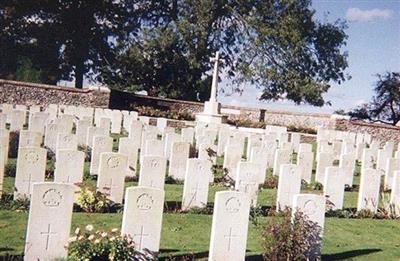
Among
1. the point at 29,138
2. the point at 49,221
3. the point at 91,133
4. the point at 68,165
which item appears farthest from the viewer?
the point at 91,133

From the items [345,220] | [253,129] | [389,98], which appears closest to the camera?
[345,220]

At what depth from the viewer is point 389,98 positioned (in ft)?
161

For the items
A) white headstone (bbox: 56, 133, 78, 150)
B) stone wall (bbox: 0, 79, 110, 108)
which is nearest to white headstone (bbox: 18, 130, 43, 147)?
white headstone (bbox: 56, 133, 78, 150)

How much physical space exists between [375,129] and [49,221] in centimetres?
2694

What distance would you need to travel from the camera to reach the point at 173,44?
3769 centimetres

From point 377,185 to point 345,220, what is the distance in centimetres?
121

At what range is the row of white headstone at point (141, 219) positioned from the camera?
6.13m

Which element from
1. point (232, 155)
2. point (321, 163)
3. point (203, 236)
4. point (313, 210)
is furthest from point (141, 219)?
point (321, 163)

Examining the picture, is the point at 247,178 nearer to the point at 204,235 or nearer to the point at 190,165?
the point at 190,165

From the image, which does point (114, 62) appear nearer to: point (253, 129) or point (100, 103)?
point (100, 103)

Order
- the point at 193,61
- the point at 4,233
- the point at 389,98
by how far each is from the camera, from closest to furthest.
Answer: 1. the point at 4,233
2. the point at 193,61
3. the point at 389,98

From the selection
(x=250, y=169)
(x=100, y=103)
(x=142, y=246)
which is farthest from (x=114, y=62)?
(x=142, y=246)

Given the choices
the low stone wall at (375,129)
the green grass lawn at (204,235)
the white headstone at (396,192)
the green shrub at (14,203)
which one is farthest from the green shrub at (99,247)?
the low stone wall at (375,129)

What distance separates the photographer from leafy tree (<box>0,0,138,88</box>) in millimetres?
39312
